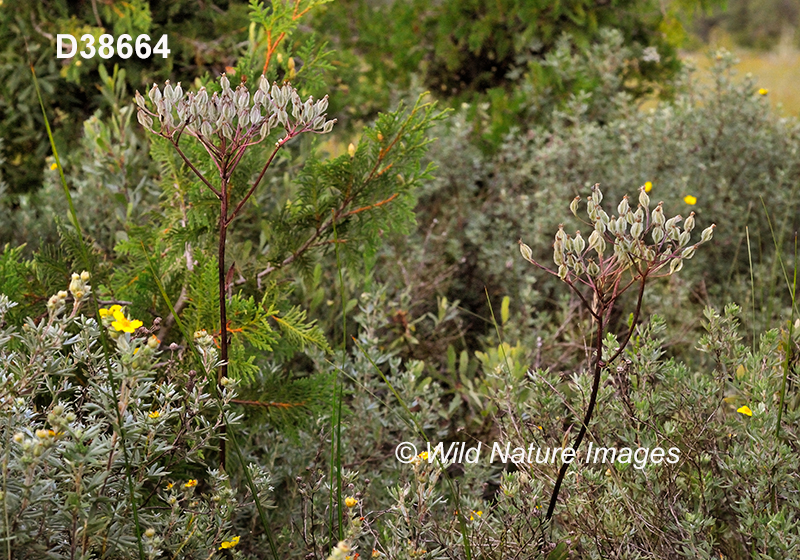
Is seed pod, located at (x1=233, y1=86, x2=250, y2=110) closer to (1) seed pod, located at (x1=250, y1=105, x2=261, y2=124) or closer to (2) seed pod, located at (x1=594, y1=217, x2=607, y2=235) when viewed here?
(1) seed pod, located at (x1=250, y1=105, x2=261, y2=124)

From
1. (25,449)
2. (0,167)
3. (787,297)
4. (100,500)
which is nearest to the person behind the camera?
(25,449)

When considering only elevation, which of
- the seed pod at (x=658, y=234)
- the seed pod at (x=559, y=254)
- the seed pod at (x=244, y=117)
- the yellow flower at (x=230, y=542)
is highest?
the seed pod at (x=244, y=117)

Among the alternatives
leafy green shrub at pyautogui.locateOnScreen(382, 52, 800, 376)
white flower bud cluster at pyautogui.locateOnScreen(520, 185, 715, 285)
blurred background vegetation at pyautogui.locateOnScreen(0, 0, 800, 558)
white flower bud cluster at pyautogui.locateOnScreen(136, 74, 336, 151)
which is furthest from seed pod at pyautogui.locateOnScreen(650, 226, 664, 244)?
leafy green shrub at pyautogui.locateOnScreen(382, 52, 800, 376)

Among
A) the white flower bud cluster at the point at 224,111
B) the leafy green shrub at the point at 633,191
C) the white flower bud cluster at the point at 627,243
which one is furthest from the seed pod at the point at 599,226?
the leafy green shrub at the point at 633,191

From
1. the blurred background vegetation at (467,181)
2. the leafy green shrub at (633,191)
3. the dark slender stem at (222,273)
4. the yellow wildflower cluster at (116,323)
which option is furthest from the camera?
the leafy green shrub at (633,191)

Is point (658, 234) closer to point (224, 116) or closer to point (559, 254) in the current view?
point (559, 254)

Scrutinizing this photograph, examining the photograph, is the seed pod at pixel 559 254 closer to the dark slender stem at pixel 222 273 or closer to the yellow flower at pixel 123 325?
the dark slender stem at pixel 222 273

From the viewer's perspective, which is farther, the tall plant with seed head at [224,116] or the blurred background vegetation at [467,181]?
the blurred background vegetation at [467,181]

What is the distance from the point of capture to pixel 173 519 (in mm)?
1309

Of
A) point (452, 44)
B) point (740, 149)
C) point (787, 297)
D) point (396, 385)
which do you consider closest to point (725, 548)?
point (396, 385)

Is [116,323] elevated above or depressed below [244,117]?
below

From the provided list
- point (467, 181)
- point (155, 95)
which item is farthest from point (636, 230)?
point (467, 181)

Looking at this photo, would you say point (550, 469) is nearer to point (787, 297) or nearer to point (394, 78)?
point (787, 297)

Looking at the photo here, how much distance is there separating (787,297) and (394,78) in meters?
2.63
